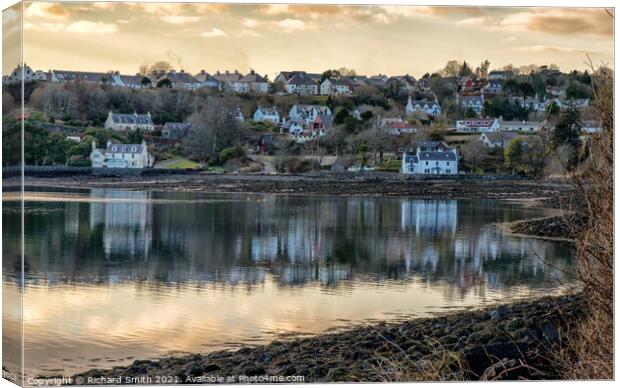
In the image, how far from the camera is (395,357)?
647 centimetres

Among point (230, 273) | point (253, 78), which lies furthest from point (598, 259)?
point (253, 78)

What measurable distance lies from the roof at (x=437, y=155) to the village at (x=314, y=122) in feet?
0.06

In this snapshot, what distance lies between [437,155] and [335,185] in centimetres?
388

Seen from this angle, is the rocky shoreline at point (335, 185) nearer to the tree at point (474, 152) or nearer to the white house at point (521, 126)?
the tree at point (474, 152)

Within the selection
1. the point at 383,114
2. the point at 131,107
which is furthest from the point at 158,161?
the point at 383,114

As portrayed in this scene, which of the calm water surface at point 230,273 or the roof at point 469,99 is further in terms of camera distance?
the roof at point 469,99

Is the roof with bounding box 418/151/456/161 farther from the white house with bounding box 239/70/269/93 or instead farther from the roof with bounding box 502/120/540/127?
the white house with bounding box 239/70/269/93

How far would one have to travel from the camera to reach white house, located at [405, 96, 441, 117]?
460 inches

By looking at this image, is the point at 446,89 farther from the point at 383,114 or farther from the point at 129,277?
the point at 129,277

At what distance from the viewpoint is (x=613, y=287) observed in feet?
18.7

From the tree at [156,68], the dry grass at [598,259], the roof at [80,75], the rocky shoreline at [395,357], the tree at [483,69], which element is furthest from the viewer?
the tree at [483,69]

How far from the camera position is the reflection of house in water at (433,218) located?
11077mm

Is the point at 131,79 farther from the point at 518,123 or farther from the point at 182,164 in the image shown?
the point at 518,123

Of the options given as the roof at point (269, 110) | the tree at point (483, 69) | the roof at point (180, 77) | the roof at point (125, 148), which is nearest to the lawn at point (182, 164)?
the roof at point (125, 148)
